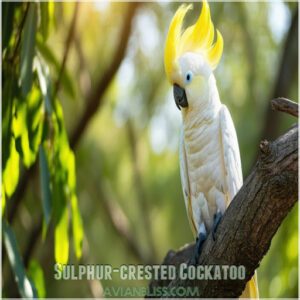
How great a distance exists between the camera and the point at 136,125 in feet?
14.3

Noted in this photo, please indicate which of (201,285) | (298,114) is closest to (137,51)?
(201,285)

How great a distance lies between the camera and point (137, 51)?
3977 millimetres

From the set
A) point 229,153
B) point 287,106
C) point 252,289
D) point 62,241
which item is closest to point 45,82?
point 62,241

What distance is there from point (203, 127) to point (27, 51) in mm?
710

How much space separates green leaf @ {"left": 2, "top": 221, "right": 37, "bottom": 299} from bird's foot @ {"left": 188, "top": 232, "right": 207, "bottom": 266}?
0.62m

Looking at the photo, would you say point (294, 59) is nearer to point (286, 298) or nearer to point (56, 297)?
point (286, 298)

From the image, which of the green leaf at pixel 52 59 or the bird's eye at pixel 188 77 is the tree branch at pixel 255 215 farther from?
the green leaf at pixel 52 59

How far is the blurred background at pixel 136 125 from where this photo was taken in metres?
3.39

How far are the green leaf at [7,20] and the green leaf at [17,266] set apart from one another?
25.8 inches

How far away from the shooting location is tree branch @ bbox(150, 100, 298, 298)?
1.58 m

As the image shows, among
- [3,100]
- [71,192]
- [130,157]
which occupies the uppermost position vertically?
[3,100]

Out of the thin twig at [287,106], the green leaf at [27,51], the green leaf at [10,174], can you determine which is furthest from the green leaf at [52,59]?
the thin twig at [287,106]

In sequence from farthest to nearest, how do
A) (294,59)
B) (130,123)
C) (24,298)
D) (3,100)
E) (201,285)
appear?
1. (130,123)
2. (294,59)
3. (3,100)
4. (24,298)
5. (201,285)

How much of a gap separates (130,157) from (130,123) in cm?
27
